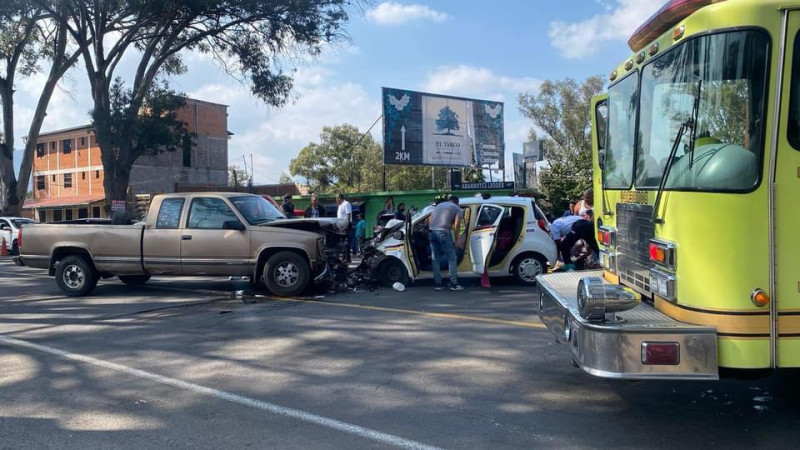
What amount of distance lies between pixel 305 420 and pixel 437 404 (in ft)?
3.55

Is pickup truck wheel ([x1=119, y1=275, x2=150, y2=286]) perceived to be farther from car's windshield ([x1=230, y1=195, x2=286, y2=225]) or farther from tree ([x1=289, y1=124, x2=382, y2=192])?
tree ([x1=289, y1=124, x2=382, y2=192])

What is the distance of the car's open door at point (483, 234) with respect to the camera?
10.7 metres

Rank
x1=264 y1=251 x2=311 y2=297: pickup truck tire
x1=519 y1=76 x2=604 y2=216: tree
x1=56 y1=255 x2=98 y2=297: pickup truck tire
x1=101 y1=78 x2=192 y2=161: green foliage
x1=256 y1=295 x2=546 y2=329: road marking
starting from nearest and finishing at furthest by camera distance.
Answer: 1. x1=256 y1=295 x2=546 y2=329: road marking
2. x1=264 y1=251 x2=311 y2=297: pickup truck tire
3. x1=56 y1=255 x2=98 y2=297: pickup truck tire
4. x1=101 y1=78 x2=192 y2=161: green foliage
5. x1=519 y1=76 x2=604 y2=216: tree

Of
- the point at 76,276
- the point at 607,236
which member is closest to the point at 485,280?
the point at 607,236

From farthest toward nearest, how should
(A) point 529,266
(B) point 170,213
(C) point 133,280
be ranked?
(C) point 133,280 → (A) point 529,266 → (B) point 170,213

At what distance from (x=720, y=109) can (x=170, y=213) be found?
9.23 m

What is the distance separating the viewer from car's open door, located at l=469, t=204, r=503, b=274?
10.7 meters

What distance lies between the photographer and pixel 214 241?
1027cm

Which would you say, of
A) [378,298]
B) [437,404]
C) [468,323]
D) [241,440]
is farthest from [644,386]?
[378,298]

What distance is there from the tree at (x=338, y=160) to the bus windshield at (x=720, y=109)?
1968 inches

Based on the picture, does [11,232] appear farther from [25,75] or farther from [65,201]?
[65,201]

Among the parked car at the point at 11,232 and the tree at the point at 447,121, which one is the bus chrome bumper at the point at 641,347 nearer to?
the parked car at the point at 11,232

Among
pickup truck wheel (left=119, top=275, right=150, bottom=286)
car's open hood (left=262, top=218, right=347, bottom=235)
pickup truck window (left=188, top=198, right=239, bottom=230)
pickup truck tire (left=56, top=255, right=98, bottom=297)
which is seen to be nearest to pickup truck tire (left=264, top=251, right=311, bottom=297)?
car's open hood (left=262, top=218, right=347, bottom=235)

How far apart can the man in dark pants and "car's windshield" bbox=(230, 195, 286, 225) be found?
5.19 m
